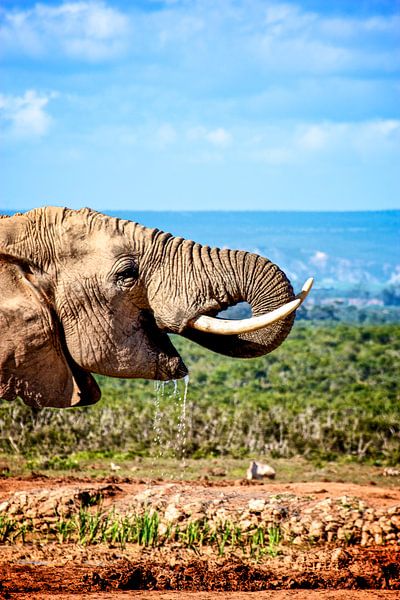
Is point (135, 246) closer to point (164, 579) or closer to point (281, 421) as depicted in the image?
point (164, 579)

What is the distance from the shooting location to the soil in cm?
738

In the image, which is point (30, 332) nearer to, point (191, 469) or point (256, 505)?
point (256, 505)

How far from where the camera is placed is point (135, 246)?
624cm

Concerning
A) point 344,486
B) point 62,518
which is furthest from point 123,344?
point 344,486

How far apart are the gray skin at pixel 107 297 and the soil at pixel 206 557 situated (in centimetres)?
149

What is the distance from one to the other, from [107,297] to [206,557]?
3.75 metres

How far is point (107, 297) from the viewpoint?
6148 millimetres

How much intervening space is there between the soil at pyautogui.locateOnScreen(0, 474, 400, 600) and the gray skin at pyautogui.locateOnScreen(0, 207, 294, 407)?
1.49 meters

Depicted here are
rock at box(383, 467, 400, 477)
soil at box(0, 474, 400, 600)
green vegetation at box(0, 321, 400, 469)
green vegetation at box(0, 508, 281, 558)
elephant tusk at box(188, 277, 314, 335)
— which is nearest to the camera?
elephant tusk at box(188, 277, 314, 335)

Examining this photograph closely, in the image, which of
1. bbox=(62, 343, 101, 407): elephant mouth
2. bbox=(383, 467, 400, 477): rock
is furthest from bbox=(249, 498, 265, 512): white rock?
bbox=(383, 467, 400, 477): rock

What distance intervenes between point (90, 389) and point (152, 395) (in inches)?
747

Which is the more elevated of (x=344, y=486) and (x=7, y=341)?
(x=7, y=341)

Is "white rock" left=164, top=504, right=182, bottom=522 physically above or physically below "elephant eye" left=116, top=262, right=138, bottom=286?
below

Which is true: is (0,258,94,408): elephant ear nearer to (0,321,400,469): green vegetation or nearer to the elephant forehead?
the elephant forehead
